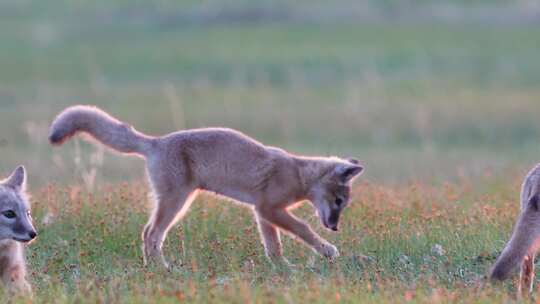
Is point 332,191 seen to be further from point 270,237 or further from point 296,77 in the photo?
point 296,77

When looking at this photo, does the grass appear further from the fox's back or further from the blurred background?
the blurred background

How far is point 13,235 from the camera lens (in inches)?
362

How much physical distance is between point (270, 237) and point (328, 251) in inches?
24.2

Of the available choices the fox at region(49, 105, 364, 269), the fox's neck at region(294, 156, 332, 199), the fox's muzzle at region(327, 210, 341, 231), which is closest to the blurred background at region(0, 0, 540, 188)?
the fox at region(49, 105, 364, 269)

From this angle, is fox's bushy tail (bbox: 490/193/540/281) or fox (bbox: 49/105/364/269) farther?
fox (bbox: 49/105/364/269)

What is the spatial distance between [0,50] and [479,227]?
1006 inches

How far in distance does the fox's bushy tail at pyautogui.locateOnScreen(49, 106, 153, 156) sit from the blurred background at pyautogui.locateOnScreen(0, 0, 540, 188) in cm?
240

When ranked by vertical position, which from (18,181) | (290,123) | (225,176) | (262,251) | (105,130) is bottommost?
(290,123)

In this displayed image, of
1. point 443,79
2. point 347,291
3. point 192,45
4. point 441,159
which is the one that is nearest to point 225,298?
point 347,291

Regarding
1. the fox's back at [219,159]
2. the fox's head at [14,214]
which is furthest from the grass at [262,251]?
the fox's back at [219,159]

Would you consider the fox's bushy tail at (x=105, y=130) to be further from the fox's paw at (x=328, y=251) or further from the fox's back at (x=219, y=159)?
the fox's paw at (x=328, y=251)

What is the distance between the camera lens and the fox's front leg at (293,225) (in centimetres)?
1059

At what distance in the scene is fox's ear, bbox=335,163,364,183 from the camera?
1091 cm

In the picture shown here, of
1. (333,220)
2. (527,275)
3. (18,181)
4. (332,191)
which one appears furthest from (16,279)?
(527,275)
